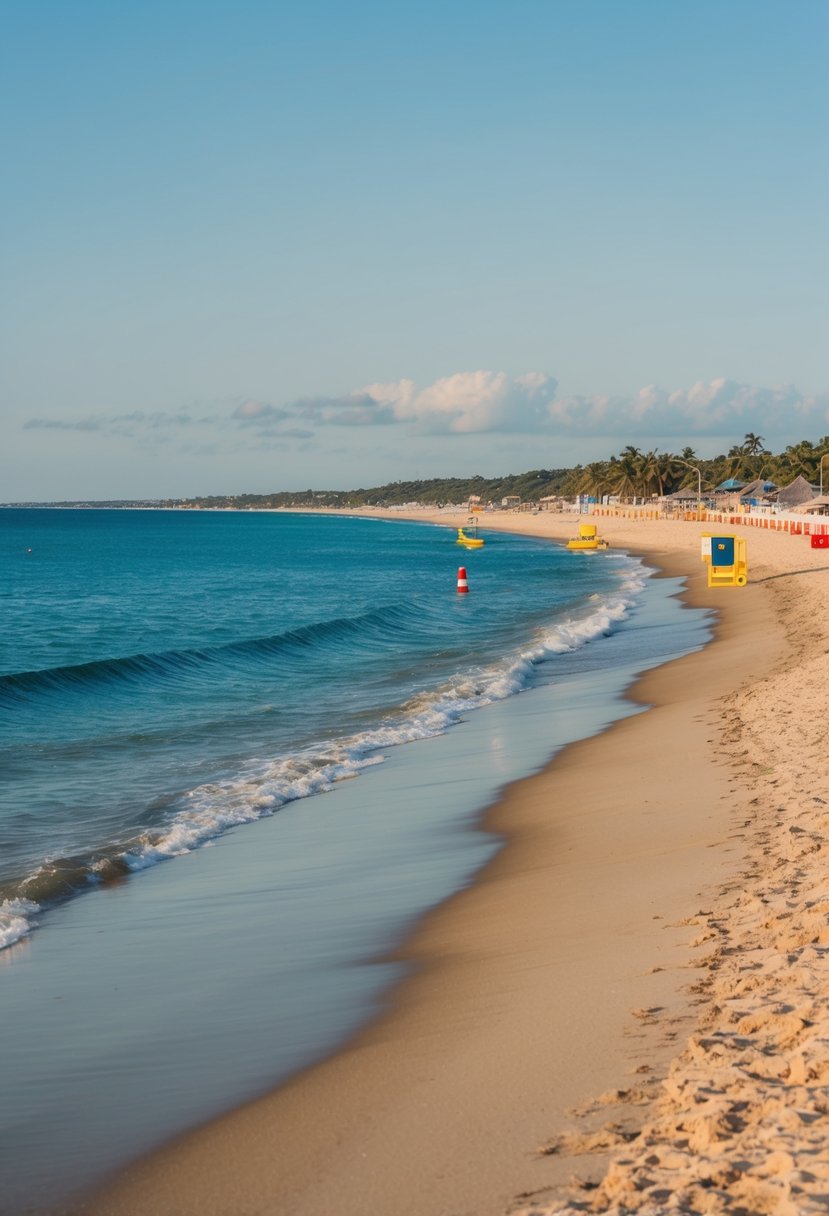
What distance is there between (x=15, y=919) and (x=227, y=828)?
327 centimetres

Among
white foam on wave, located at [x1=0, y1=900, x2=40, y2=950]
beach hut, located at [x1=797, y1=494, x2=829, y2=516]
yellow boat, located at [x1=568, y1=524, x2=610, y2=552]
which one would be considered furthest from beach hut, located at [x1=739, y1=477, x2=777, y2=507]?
white foam on wave, located at [x1=0, y1=900, x2=40, y2=950]

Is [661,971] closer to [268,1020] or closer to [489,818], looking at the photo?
[268,1020]

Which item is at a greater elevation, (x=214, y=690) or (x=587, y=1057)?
(x=587, y=1057)

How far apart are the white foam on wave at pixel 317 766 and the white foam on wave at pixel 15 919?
1.38m

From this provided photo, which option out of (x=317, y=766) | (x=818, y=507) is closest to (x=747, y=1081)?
(x=317, y=766)

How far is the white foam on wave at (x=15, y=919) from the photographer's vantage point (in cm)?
862

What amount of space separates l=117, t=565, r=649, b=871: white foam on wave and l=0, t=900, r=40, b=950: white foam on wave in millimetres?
1375

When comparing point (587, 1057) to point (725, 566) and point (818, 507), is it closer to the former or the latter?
point (725, 566)

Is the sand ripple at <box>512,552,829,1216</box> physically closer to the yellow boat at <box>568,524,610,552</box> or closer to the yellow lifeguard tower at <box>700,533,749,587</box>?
the yellow lifeguard tower at <box>700,533,749,587</box>

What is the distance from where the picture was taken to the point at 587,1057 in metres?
5.33

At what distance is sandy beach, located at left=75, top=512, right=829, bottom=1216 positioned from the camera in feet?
14.0

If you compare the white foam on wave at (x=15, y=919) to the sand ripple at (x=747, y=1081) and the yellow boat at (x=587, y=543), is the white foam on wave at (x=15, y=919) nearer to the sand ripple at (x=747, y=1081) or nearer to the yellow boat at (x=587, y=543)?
the sand ripple at (x=747, y=1081)

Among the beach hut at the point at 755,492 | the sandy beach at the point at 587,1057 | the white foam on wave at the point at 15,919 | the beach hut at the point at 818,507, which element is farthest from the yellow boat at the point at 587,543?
the white foam on wave at the point at 15,919

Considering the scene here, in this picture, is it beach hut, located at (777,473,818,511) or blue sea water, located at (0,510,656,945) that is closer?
blue sea water, located at (0,510,656,945)
